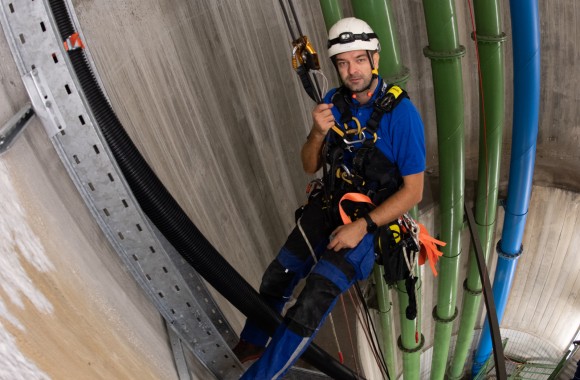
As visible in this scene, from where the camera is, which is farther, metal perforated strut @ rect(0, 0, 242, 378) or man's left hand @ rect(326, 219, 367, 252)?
man's left hand @ rect(326, 219, 367, 252)

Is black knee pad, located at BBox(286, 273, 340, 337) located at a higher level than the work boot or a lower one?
higher

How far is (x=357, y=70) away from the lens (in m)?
2.38

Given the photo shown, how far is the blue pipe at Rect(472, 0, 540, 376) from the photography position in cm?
381

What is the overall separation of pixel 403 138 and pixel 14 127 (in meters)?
1.57

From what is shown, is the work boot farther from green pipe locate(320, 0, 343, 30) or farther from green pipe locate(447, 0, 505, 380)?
green pipe locate(447, 0, 505, 380)

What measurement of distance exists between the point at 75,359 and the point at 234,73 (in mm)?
2516

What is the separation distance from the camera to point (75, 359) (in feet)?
4.31

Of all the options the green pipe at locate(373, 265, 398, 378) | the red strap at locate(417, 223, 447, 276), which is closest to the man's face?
the red strap at locate(417, 223, 447, 276)

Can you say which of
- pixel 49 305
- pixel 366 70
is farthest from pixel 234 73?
pixel 49 305

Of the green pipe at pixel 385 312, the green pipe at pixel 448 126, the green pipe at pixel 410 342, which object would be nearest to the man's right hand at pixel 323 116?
the green pipe at pixel 448 126

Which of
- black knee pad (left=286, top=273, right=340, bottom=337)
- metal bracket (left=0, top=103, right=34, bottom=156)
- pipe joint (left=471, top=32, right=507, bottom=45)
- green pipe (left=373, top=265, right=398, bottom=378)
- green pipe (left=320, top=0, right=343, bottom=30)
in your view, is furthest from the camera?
green pipe (left=373, top=265, right=398, bottom=378)

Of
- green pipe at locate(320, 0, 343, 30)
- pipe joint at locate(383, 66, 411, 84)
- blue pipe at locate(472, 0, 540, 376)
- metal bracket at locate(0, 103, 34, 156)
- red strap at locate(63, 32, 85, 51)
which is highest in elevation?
red strap at locate(63, 32, 85, 51)

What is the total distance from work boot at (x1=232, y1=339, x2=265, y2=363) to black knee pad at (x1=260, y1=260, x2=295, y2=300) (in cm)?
27

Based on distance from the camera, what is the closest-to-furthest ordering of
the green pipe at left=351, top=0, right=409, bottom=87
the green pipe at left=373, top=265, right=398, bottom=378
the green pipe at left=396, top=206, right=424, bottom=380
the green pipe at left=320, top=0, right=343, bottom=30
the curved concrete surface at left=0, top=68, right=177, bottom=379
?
the curved concrete surface at left=0, top=68, right=177, bottom=379 → the green pipe at left=351, top=0, right=409, bottom=87 → the green pipe at left=320, top=0, right=343, bottom=30 → the green pipe at left=373, top=265, right=398, bottom=378 → the green pipe at left=396, top=206, right=424, bottom=380
